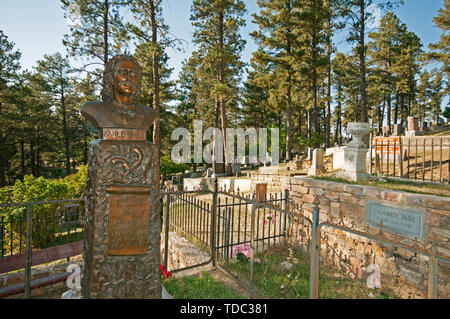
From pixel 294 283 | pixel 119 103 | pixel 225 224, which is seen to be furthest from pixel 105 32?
pixel 294 283

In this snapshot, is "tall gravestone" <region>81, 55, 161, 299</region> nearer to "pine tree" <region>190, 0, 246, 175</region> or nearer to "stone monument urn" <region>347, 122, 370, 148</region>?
"stone monument urn" <region>347, 122, 370, 148</region>

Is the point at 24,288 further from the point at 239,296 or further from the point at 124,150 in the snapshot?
the point at 239,296

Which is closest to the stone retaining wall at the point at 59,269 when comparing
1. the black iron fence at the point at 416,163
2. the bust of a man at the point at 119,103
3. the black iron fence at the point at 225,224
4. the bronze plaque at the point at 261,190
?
the black iron fence at the point at 225,224

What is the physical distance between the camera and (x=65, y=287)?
3422 millimetres

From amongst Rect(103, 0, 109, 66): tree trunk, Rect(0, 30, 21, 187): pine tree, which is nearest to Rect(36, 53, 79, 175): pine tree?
Rect(0, 30, 21, 187): pine tree

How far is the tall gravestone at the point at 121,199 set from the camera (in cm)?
229

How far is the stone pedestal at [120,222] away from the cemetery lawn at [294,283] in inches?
86.7

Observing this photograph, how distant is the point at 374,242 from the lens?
14.8ft

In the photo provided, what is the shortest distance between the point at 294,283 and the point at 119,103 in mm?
3964

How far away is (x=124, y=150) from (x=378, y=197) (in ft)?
15.4

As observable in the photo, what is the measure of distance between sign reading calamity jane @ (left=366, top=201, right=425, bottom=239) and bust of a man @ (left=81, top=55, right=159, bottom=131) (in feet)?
15.0

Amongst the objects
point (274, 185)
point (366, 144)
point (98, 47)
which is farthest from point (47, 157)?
point (366, 144)

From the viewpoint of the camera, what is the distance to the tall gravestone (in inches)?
90.4

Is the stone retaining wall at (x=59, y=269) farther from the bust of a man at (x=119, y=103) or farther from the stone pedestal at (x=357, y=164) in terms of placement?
the stone pedestal at (x=357, y=164)
